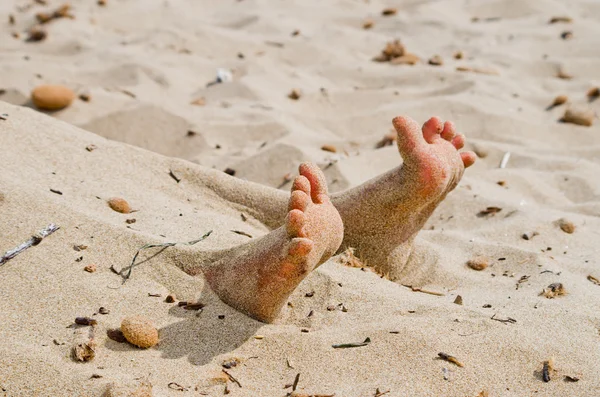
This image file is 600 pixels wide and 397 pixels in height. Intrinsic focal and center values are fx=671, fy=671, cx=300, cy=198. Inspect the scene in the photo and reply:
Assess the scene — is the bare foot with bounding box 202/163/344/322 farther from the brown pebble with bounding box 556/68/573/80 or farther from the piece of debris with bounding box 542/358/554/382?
the brown pebble with bounding box 556/68/573/80

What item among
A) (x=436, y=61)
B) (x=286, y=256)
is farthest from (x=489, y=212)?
(x=436, y=61)

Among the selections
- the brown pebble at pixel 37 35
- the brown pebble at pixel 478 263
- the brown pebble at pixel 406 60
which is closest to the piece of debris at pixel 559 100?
the brown pebble at pixel 406 60

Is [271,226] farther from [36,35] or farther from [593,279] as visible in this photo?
[36,35]

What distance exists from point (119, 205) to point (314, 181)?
29.6 inches

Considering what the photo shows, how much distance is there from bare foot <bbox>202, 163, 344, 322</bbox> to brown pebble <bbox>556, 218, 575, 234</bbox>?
1.27 m

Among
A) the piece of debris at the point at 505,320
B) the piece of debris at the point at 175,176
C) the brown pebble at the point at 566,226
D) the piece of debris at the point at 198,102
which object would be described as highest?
the piece of debris at the point at 505,320

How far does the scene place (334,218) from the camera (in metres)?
1.71

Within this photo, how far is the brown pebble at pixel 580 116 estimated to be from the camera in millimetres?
3850

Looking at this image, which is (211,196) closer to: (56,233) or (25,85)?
(56,233)

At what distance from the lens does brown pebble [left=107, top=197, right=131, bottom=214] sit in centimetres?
213

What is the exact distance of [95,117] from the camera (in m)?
3.62

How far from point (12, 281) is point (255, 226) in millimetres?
881

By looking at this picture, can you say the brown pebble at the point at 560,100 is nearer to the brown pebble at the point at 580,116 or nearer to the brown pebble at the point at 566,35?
the brown pebble at the point at 580,116

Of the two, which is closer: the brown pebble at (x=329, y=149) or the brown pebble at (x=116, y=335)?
the brown pebble at (x=116, y=335)
